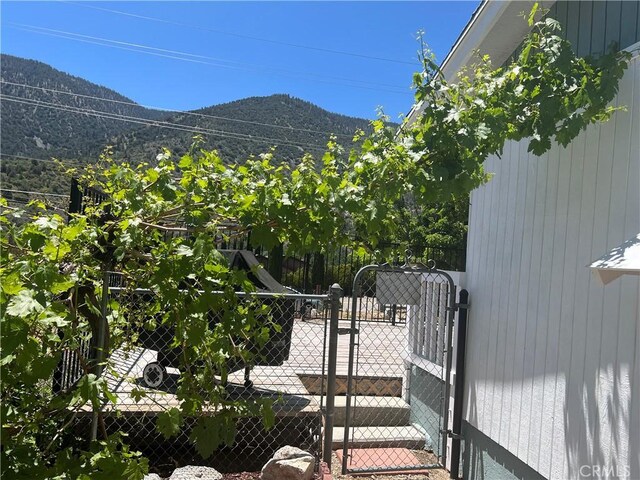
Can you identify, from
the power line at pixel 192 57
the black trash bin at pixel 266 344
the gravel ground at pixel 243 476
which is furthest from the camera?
the power line at pixel 192 57

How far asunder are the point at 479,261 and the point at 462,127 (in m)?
2.09

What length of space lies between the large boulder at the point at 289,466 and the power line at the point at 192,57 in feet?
66.0

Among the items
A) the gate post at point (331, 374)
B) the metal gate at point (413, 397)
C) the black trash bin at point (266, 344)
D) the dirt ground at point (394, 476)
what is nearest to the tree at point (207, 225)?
the gate post at point (331, 374)

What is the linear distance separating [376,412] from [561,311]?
288 cm

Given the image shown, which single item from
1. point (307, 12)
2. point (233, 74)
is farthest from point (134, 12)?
point (307, 12)

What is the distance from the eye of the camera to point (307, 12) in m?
10.1

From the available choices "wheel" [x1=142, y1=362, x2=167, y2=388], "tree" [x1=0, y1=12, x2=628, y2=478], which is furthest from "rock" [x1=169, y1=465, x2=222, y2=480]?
"wheel" [x1=142, y1=362, x2=167, y2=388]

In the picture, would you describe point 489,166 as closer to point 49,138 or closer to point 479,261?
point 479,261

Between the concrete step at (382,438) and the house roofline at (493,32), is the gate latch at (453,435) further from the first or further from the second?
the house roofline at (493,32)

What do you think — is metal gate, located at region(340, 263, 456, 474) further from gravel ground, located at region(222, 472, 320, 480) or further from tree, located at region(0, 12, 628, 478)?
tree, located at region(0, 12, 628, 478)

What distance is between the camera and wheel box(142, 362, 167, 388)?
5.27 meters

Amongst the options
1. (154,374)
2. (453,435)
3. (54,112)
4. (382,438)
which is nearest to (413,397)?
(382,438)

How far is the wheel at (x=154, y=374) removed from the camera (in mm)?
5270

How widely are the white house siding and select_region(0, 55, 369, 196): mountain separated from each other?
63.9 feet
